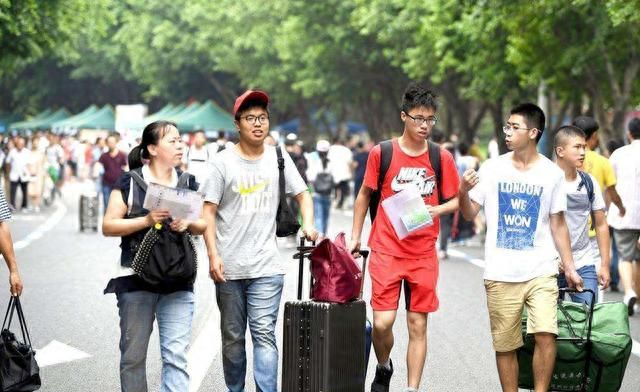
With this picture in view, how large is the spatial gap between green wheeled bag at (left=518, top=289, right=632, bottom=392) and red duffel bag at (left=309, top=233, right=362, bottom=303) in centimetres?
102

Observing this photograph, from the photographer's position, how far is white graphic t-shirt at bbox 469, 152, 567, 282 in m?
7.55

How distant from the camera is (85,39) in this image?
7562cm

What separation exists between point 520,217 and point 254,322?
57.8 inches

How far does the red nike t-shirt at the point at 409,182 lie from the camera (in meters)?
7.91

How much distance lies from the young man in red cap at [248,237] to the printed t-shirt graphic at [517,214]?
1010 millimetres

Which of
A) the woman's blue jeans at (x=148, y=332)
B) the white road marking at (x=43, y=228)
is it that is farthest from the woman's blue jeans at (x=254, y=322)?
the white road marking at (x=43, y=228)

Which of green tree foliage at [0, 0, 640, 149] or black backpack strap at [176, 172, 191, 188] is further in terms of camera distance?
green tree foliage at [0, 0, 640, 149]

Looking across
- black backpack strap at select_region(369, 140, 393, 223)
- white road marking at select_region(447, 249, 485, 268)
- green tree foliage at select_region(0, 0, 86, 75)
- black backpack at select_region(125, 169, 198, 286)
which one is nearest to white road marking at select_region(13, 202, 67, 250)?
green tree foliage at select_region(0, 0, 86, 75)

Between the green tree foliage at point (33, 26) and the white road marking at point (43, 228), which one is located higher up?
the green tree foliage at point (33, 26)

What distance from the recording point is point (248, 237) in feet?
24.2

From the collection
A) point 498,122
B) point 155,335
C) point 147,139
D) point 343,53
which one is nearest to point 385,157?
point 147,139

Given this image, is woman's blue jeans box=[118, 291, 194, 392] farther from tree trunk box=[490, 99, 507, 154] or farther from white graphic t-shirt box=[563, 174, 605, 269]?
tree trunk box=[490, 99, 507, 154]

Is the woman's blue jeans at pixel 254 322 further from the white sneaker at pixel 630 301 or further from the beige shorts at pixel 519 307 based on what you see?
the white sneaker at pixel 630 301

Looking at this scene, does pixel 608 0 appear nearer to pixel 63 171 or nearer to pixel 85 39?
A: pixel 63 171
